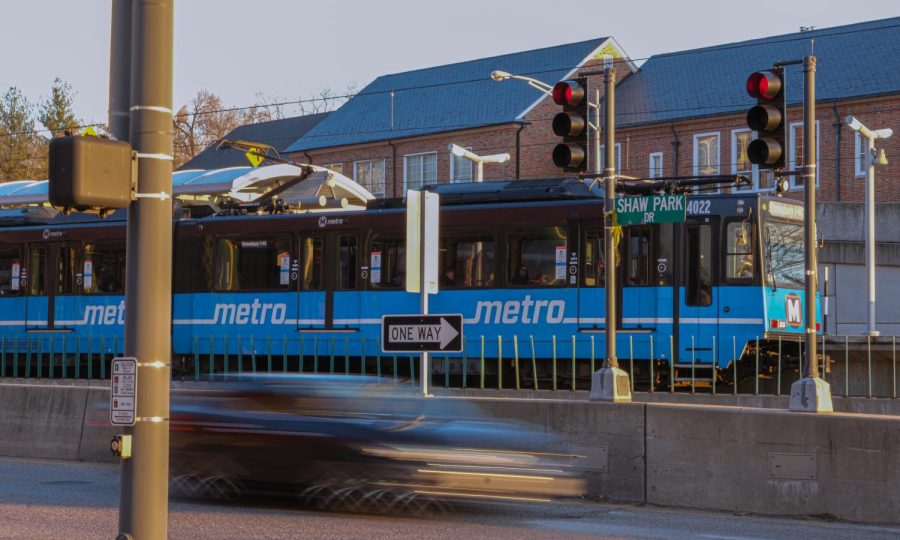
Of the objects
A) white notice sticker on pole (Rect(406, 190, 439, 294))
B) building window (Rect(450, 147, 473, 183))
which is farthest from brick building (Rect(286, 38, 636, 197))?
white notice sticker on pole (Rect(406, 190, 439, 294))

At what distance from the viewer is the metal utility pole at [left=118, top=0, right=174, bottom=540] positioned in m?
6.34

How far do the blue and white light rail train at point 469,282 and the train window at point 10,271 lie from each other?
63 millimetres

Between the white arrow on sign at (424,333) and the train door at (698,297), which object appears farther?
the train door at (698,297)

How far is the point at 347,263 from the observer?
78.8 ft

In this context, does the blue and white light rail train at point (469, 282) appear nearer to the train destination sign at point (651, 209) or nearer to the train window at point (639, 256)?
the train window at point (639, 256)

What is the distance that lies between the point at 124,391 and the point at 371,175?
5254 cm

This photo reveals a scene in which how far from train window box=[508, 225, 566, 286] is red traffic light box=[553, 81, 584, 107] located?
752 cm

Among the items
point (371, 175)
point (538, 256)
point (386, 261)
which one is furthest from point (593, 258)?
point (371, 175)

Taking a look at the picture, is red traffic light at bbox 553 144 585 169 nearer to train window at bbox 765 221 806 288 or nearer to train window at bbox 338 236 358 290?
train window at bbox 765 221 806 288

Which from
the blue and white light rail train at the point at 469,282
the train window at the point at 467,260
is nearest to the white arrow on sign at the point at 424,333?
the blue and white light rail train at the point at 469,282

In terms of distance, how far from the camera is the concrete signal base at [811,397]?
40.0 feet

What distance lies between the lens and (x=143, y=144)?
21.4 feet

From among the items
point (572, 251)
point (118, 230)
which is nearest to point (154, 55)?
point (572, 251)

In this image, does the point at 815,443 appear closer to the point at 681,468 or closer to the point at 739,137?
the point at 681,468
